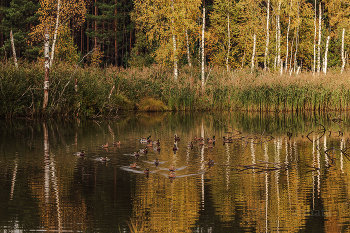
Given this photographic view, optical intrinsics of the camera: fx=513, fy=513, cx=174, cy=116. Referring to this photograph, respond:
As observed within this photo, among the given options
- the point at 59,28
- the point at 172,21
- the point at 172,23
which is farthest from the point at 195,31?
the point at 59,28

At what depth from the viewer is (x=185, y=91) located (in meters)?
34.4

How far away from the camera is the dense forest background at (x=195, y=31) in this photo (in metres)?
42.9

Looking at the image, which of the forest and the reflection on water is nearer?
the reflection on water

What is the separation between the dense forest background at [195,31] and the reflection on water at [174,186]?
83.0 ft

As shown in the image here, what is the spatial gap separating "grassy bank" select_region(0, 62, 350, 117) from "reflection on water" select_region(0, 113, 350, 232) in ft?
33.4

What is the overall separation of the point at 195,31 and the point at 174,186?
36.3 m

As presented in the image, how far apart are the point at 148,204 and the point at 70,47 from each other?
39662 mm

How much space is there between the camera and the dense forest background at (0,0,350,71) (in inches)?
1689

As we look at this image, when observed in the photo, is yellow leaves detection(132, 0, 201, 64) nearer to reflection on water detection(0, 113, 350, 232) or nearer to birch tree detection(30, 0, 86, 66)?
birch tree detection(30, 0, 86, 66)

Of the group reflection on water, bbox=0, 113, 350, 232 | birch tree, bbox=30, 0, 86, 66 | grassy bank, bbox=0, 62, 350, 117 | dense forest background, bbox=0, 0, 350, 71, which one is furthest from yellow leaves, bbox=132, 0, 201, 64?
reflection on water, bbox=0, 113, 350, 232

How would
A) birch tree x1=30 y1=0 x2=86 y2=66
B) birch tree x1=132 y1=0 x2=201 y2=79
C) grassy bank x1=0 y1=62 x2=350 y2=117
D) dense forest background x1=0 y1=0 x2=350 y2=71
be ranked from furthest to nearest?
dense forest background x1=0 y1=0 x2=350 y2=71
birch tree x1=132 y1=0 x2=201 y2=79
birch tree x1=30 y1=0 x2=86 y2=66
grassy bank x1=0 y1=62 x2=350 y2=117

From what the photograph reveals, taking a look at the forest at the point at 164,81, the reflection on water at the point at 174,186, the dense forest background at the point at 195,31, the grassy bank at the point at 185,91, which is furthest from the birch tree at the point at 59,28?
the reflection on water at the point at 174,186

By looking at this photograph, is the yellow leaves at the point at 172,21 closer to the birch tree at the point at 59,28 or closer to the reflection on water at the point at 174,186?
the birch tree at the point at 59,28

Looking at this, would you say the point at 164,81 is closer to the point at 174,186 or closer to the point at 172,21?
the point at 172,21
